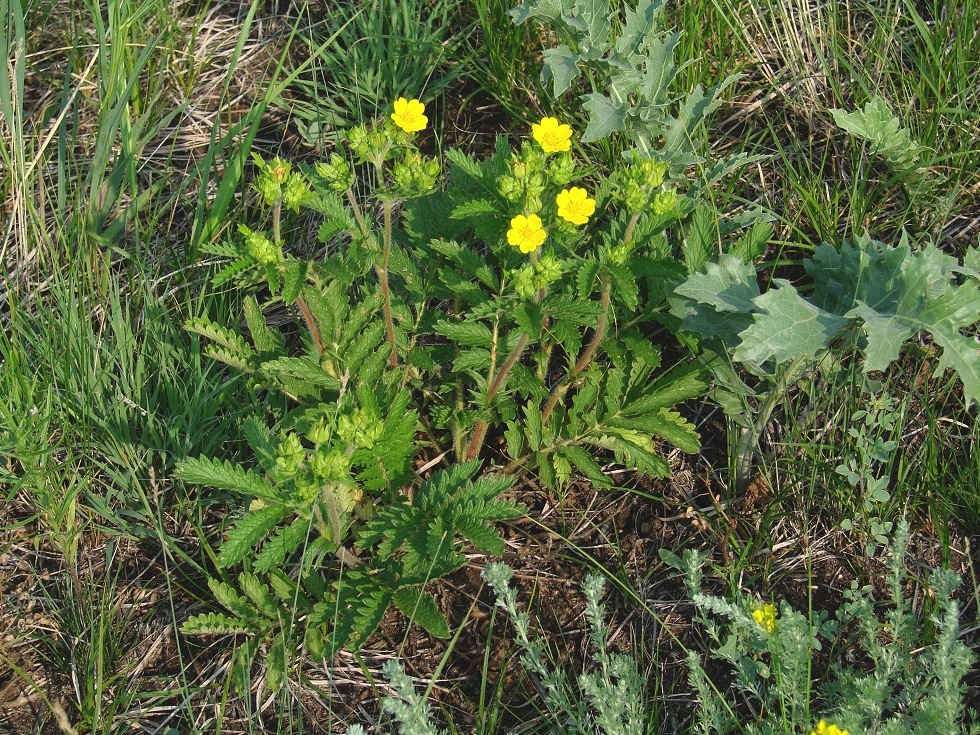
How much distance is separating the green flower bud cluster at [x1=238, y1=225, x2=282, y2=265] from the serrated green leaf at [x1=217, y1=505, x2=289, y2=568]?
55 centimetres

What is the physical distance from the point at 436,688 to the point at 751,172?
1861 mm

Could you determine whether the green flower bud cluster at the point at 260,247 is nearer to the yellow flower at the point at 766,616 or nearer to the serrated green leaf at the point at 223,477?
the serrated green leaf at the point at 223,477

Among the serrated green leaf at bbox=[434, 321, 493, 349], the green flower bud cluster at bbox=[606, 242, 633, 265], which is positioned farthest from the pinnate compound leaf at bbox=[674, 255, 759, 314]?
the serrated green leaf at bbox=[434, 321, 493, 349]

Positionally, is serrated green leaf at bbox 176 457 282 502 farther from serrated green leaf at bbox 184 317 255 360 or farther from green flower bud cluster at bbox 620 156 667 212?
green flower bud cluster at bbox 620 156 667 212

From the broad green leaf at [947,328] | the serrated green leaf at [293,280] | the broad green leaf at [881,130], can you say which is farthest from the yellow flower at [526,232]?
the broad green leaf at [881,130]

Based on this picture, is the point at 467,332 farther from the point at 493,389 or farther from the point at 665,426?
the point at 665,426

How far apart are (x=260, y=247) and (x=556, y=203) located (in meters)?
0.69

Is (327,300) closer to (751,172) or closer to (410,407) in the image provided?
(410,407)

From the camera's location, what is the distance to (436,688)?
7.83 ft

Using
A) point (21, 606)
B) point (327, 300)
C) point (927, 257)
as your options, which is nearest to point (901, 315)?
point (927, 257)

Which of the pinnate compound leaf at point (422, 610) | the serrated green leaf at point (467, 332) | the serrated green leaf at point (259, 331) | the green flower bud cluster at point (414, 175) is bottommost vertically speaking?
the pinnate compound leaf at point (422, 610)

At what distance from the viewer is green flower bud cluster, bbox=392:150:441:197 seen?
7.22 ft

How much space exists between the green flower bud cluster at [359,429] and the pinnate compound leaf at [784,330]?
85 centimetres

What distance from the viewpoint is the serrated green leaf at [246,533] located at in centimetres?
208
